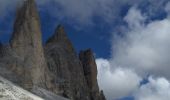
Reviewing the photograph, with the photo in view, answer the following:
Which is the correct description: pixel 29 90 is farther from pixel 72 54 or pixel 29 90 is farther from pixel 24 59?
pixel 72 54

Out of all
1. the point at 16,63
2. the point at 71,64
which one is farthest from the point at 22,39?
the point at 71,64

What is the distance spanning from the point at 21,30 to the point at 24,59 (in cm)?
1315

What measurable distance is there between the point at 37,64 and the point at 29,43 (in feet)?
29.2

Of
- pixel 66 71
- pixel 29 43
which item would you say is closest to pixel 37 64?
pixel 29 43

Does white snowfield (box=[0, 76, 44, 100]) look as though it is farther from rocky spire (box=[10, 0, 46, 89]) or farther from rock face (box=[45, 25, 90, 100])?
rock face (box=[45, 25, 90, 100])

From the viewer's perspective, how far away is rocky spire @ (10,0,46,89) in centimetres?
16575

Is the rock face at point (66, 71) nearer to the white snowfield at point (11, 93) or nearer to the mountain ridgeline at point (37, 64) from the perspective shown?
the mountain ridgeline at point (37, 64)

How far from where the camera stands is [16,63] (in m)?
161

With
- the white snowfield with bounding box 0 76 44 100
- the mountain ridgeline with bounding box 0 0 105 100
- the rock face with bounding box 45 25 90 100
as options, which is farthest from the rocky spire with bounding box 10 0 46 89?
the white snowfield with bounding box 0 76 44 100

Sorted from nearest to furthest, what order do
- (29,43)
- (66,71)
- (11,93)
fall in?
(11,93), (29,43), (66,71)

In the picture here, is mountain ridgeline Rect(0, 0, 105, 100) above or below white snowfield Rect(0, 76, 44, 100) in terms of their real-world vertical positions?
above

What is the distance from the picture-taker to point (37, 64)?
170 metres

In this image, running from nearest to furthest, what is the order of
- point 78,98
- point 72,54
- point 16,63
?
point 16,63 → point 78,98 → point 72,54

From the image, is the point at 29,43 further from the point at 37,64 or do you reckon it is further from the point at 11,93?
the point at 11,93
